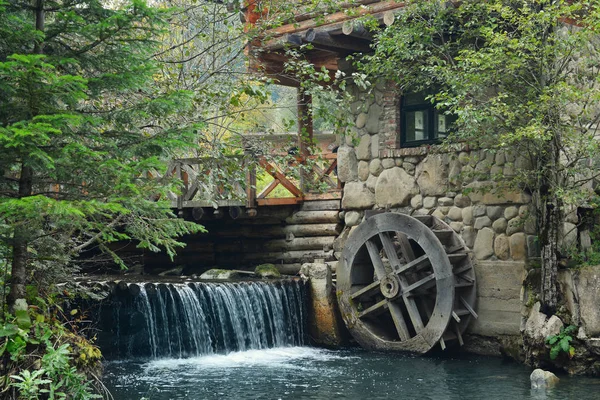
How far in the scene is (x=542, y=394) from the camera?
30.5ft

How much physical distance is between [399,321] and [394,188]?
210 cm

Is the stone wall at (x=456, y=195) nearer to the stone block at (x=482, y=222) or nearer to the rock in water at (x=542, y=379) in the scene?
the stone block at (x=482, y=222)

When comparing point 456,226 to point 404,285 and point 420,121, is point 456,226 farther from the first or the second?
point 420,121

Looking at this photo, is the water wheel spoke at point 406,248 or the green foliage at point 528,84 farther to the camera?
the water wheel spoke at point 406,248

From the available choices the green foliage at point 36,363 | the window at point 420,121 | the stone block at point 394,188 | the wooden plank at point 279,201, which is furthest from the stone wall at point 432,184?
the green foliage at point 36,363

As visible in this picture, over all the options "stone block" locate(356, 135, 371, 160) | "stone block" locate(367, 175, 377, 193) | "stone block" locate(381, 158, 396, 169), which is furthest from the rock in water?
"stone block" locate(356, 135, 371, 160)

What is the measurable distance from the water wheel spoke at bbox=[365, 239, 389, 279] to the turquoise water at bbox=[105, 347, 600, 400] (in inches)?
47.9

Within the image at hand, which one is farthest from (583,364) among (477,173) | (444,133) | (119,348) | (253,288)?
(119,348)

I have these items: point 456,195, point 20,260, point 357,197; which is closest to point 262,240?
point 357,197

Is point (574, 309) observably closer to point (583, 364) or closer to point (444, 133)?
point (583, 364)

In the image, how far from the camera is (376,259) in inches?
504

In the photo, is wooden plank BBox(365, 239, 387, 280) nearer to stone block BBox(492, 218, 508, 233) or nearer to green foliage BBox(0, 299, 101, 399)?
stone block BBox(492, 218, 508, 233)

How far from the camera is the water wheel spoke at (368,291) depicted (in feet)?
41.8

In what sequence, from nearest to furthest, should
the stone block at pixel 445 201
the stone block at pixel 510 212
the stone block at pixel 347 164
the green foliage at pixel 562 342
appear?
the green foliage at pixel 562 342, the stone block at pixel 510 212, the stone block at pixel 445 201, the stone block at pixel 347 164
